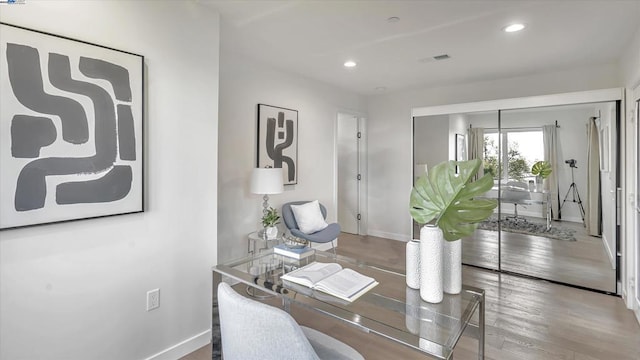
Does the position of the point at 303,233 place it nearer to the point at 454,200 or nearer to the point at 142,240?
the point at 142,240

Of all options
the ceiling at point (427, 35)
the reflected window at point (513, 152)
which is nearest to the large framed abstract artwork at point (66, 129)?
the ceiling at point (427, 35)

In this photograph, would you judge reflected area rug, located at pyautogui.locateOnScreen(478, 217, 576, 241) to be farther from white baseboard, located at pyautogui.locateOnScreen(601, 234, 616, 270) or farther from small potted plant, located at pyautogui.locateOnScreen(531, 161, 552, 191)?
small potted plant, located at pyautogui.locateOnScreen(531, 161, 552, 191)

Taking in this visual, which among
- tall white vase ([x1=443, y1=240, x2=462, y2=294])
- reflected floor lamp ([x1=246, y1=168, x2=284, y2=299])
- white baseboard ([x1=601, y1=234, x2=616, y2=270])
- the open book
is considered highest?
reflected floor lamp ([x1=246, y1=168, x2=284, y2=299])

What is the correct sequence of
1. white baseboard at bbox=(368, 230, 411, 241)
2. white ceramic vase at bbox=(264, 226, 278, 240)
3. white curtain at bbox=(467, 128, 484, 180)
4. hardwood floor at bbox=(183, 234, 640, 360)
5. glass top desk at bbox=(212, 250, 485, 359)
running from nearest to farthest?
glass top desk at bbox=(212, 250, 485, 359) → hardwood floor at bbox=(183, 234, 640, 360) → white ceramic vase at bbox=(264, 226, 278, 240) → white curtain at bbox=(467, 128, 484, 180) → white baseboard at bbox=(368, 230, 411, 241)

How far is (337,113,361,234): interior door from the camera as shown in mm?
5641

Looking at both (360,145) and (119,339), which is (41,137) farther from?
(360,145)

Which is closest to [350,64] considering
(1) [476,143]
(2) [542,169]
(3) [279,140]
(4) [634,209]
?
(3) [279,140]

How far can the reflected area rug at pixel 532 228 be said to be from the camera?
3.54 meters

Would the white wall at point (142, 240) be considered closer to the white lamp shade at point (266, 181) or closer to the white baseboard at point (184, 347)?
the white baseboard at point (184, 347)

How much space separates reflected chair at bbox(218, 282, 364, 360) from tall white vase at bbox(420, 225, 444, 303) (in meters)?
0.57

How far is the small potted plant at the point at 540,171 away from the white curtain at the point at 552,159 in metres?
0.04

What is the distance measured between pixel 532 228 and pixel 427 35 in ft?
8.45

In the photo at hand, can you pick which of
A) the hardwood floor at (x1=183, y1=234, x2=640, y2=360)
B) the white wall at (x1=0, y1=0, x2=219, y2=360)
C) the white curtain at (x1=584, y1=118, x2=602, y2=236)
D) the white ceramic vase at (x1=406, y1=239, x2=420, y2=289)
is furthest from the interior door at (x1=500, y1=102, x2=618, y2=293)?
the white wall at (x1=0, y1=0, x2=219, y2=360)

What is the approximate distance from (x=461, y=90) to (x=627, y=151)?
219cm
